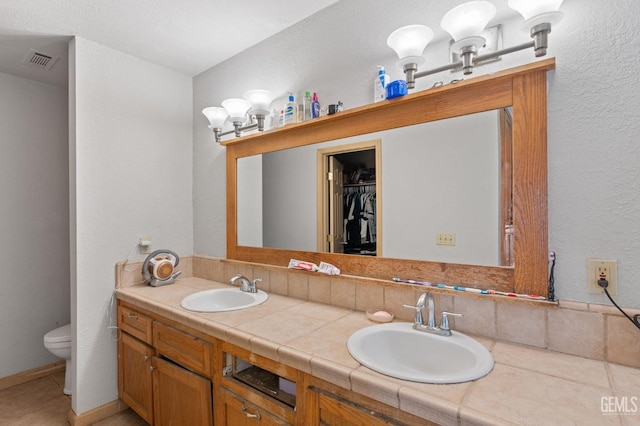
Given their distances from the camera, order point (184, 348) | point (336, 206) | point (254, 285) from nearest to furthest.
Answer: point (184, 348), point (336, 206), point (254, 285)

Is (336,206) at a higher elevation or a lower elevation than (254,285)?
higher

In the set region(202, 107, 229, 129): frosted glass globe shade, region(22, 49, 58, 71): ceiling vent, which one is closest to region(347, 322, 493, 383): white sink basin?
region(202, 107, 229, 129): frosted glass globe shade

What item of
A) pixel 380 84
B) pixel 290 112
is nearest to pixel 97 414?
pixel 290 112

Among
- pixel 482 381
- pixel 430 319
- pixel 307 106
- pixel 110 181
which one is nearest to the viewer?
pixel 482 381

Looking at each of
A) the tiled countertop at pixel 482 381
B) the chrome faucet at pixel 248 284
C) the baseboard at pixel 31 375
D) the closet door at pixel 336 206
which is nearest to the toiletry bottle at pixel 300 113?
the closet door at pixel 336 206

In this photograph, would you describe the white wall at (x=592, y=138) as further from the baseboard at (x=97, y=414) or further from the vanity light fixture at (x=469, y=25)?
the baseboard at (x=97, y=414)

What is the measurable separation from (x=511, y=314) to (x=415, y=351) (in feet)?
1.26

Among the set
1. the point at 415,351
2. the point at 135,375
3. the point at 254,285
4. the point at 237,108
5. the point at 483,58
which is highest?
the point at 237,108

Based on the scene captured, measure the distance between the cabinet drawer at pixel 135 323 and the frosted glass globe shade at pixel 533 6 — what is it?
2247mm

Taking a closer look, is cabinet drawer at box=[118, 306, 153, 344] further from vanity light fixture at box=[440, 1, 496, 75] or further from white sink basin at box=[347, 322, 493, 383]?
vanity light fixture at box=[440, 1, 496, 75]

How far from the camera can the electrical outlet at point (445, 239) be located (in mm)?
1363

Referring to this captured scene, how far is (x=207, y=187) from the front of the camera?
2.52m

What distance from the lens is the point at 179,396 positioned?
1.62m

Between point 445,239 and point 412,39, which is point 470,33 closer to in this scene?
point 412,39
